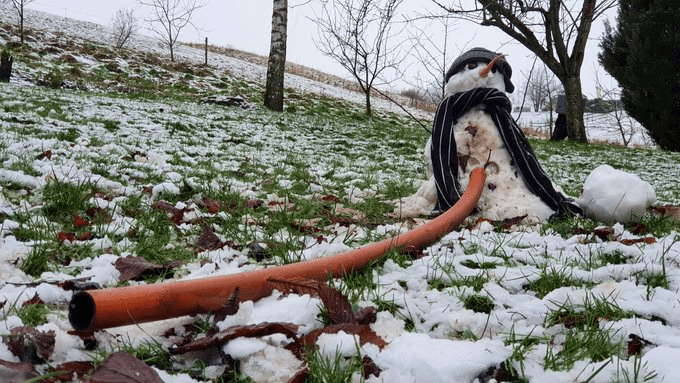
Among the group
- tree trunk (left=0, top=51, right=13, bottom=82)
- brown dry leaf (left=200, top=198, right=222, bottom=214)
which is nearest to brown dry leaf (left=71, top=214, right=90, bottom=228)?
brown dry leaf (left=200, top=198, right=222, bottom=214)

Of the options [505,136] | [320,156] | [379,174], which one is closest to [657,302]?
[505,136]

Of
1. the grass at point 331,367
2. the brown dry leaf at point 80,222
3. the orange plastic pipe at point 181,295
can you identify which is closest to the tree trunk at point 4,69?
the brown dry leaf at point 80,222

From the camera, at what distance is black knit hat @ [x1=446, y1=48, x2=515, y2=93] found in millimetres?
3430

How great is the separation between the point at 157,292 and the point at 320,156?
5625 millimetres

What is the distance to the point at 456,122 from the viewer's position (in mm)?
3512

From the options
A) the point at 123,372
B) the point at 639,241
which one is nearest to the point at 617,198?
the point at 639,241

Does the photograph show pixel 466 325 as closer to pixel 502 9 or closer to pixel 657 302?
pixel 657 302

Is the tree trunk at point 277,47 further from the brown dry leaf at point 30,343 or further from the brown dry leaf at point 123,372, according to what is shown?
the brown dry leaf at point 123,372

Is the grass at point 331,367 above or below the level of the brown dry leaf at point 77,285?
above

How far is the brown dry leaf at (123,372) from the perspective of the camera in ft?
3.23

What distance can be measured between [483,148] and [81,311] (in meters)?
2.89

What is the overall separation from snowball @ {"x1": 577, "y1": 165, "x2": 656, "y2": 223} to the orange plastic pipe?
1822 millimetres

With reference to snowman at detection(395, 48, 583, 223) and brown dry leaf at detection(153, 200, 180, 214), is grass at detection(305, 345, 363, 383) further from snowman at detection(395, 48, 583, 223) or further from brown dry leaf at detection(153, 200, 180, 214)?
snowman at detection(395, 48, 583, 223)

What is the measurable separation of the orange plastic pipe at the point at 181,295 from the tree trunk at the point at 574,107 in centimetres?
1340
